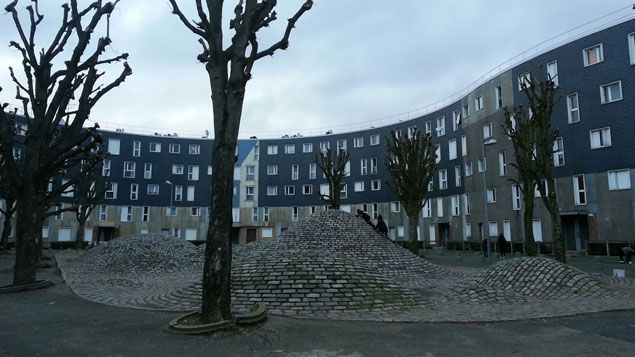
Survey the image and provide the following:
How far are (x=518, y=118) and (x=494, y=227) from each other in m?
21.0

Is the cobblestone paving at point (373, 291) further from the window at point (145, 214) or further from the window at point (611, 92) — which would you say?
the window at point (145, 214)

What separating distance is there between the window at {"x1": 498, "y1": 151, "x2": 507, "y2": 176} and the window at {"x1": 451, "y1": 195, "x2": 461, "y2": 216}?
7.17 metres

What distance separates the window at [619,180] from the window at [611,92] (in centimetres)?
501

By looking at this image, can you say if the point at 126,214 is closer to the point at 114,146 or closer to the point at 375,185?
the point at 114,146

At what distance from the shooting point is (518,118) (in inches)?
960

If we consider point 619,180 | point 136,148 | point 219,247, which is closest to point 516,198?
point 619,180

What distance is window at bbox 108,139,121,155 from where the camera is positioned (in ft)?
205

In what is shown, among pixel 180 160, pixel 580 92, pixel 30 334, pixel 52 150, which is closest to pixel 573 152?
pixel 580 92

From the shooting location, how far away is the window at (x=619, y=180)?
106 feet

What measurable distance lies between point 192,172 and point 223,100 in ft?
198

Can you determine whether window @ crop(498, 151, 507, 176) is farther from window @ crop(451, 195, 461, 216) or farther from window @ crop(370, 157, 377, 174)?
window @ crop(370, 157, 377, 174)

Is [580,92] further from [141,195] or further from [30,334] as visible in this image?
[141,195]

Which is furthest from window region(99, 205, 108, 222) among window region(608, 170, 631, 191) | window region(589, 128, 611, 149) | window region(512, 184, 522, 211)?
window region(608, 170, 631, 191)

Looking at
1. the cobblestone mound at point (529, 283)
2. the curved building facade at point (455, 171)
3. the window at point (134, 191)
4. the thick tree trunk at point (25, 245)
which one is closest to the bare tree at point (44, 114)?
the thick tree trunk at point (25, 245)
